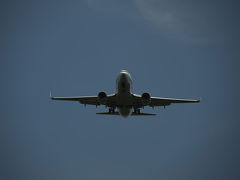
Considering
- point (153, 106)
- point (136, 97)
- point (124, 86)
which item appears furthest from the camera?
point (153, 106)

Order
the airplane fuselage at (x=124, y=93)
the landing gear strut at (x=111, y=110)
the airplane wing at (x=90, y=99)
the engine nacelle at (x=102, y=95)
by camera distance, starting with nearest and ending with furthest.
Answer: the airplane fuselage at (x=124, y=93)
the engine nacelle at (x=102, y=95)
the airplane wing at (x=90, y=99)
the landing gear strut at (x=111, y=110)

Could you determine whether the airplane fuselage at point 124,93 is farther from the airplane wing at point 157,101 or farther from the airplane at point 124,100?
the airplane wing at point 157,101

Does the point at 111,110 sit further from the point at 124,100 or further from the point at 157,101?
the point at 157,101

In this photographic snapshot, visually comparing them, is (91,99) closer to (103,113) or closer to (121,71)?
(103,113)

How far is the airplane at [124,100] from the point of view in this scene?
32906mm

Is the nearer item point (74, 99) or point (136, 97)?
point (136, 97)

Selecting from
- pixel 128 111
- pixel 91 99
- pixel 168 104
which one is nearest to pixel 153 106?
pixel 168 104

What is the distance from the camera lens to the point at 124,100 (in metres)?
35.0

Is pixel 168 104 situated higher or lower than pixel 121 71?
lower

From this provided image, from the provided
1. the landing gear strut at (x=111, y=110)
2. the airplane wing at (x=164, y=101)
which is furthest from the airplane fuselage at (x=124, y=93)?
the airplane wing at (x=164, y=101)

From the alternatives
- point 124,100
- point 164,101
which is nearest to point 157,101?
point 164,101

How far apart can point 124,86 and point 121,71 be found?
195 cm

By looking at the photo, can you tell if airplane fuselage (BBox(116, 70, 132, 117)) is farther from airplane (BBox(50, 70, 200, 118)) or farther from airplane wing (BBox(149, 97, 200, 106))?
airplane wing (BBox(149, 97, 200, 106))

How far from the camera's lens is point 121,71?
33438mm
